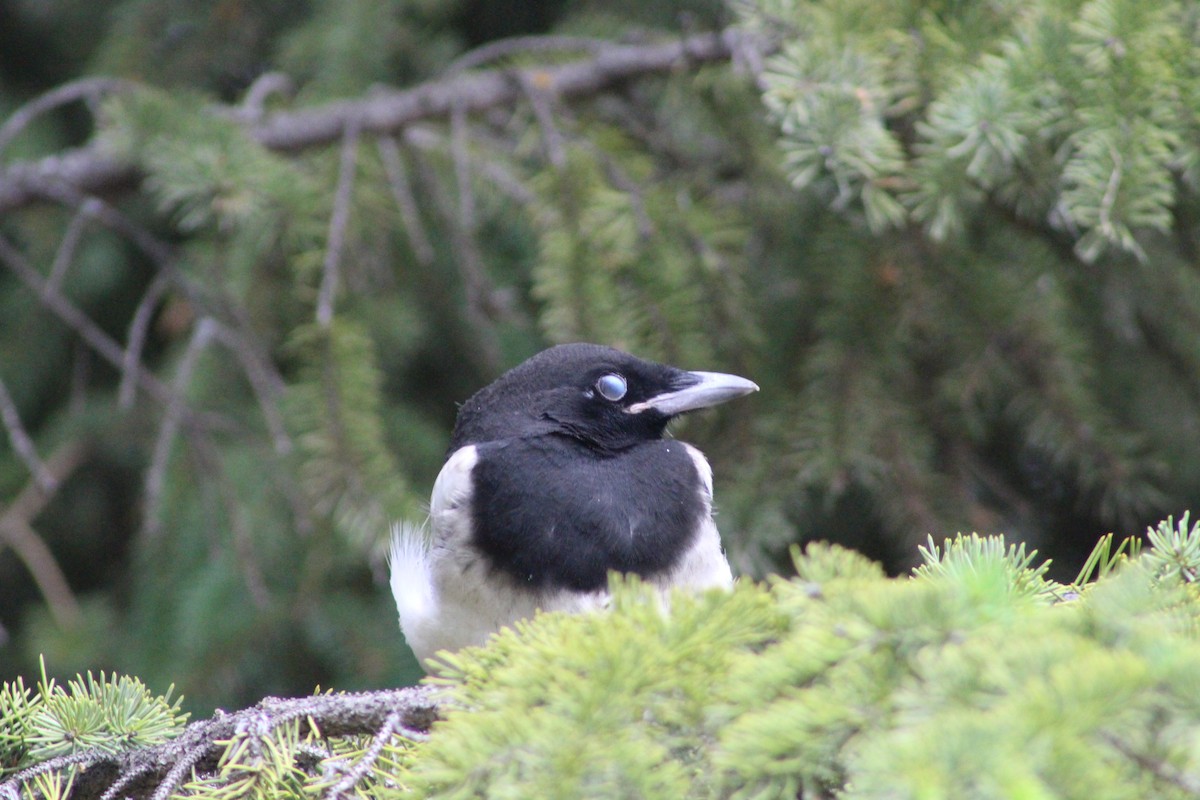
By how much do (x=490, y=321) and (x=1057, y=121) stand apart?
152 centimetres

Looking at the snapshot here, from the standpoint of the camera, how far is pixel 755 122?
268 centimetres

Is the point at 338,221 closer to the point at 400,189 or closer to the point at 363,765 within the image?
the point at 400,189

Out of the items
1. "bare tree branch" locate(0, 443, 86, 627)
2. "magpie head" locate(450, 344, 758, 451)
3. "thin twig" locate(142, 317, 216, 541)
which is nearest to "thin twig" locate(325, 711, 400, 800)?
"magpie head" locate(450, 344, 758, 451)

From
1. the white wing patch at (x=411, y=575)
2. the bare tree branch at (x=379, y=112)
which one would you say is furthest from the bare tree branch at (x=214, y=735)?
the bare tree branch at (x=379, y=112)

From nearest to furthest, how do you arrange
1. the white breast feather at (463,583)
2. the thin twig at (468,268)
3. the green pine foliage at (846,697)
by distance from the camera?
the green pine foliage at (846,697) → the white breast feather at (463,583) → the thin twig at (468,268)

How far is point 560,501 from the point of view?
196 centimetres

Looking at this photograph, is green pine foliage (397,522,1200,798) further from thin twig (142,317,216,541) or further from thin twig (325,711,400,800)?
thin twig (142,317,216,541)

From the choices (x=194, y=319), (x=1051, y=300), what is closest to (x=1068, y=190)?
(x=1051, y=300)

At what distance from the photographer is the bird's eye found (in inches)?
87.7

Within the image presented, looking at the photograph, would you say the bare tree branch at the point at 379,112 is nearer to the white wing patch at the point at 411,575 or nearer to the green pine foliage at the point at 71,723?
the white wing patch at the point at 411,575

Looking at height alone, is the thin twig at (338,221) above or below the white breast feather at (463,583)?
above

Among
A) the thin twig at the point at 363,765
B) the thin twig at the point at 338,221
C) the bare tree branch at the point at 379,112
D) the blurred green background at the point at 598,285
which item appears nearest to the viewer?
the thin twig at the point at 363,765

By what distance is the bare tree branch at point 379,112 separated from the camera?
2836 mm

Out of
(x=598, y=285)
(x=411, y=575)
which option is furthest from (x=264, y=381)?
(x=598, y=285)
